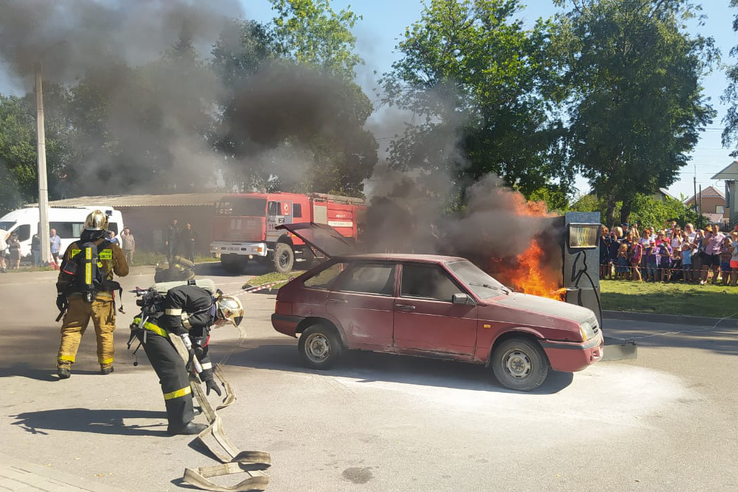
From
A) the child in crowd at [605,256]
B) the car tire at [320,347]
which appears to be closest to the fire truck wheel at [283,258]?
the child in crowd at [605,256]

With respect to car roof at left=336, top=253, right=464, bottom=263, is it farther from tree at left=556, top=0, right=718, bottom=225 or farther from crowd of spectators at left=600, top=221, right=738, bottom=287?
tree at left=556, top=0, right=718, bottom=225

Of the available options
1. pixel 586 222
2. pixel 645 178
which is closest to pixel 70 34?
pixel 586 222

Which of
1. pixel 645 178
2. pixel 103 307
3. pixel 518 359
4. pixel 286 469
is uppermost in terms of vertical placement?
pixel 645 178

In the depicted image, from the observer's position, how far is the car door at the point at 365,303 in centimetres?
681

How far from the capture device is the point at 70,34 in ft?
33.9

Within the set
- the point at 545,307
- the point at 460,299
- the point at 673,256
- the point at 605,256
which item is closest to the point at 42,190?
the point at 605,256

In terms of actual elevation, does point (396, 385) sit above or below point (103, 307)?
below

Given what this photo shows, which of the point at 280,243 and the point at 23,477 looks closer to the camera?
the point at 23,477

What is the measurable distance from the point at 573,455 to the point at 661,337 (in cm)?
594

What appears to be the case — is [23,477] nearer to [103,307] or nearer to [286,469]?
[286,469]

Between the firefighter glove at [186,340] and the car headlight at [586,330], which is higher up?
the firefighter glove at [186,340]

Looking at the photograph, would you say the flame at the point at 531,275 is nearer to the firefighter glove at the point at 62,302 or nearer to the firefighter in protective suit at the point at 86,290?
the firefighter in protective suit at the point at 86,290

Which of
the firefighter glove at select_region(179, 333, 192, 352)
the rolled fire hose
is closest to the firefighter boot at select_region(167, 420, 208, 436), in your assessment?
the rolled fire hose

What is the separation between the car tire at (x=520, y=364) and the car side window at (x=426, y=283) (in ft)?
2.62
